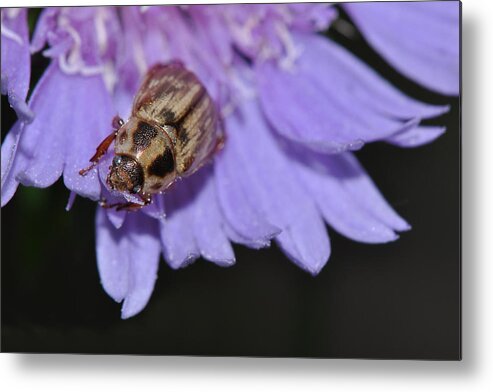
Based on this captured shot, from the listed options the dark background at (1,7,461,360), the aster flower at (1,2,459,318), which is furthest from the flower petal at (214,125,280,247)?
the dark background at (1,7,461,360)

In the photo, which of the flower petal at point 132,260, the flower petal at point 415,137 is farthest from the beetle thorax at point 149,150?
the flower petal at point 415,137

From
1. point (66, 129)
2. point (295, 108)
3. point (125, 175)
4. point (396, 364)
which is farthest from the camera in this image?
point (396, 364)

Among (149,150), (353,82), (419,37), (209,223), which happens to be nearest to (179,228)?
(209,223)

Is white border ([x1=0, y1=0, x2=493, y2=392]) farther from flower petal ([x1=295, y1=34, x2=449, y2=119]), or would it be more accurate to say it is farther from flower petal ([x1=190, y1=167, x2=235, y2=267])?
A: flower petal ([x1=190, y1=167, x2=235, y2=267])

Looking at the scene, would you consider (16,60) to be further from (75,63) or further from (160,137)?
(160,137)

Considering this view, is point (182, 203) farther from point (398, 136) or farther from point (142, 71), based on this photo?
point (398, 136)

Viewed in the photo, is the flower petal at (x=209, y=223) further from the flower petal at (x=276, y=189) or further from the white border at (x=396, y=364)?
the white border at (x=396, y=364)

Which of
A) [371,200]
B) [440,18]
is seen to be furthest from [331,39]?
[371,200]

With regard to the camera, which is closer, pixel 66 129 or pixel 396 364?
pixel 66 129
